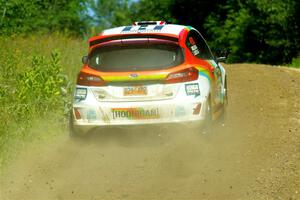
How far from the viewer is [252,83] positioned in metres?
19.2

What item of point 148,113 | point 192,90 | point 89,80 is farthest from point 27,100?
point 192,90

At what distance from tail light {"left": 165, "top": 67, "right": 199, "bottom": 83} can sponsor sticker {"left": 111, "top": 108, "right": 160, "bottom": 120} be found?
465 millimetres

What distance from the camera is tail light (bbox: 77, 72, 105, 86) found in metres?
10.8

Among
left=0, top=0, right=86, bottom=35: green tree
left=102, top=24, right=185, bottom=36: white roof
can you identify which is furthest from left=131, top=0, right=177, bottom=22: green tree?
left=102, top=24, right=185, bottom=36: white roof

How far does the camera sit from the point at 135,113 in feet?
34.9

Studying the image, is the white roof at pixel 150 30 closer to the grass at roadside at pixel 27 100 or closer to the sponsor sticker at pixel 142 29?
the sponsor sticker at pixel 142 29

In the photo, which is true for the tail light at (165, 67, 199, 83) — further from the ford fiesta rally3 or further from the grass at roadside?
the grass at roadside

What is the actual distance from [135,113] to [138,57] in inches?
32.0

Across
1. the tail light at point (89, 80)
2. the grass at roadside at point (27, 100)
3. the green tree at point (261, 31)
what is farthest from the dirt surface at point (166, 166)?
the green tree at point (261, 31)

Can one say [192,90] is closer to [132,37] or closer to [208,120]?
[208,120]

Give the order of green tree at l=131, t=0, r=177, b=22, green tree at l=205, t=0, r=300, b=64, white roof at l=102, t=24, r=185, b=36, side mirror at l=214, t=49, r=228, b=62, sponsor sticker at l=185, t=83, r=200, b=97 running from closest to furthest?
sponsor sticker at l=185, t=83, r=200, b=97 → white roof at l=102, t=24, r=185, b=36 → side mirror at l=214, t=49, r=228, b=62 → green tree at l=205, t=0, r=300, b=64 → green tree at l=131, t=0, r=177, b=22

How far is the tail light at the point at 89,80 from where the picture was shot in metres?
10.8

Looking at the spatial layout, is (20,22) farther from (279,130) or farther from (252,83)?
(279,130)

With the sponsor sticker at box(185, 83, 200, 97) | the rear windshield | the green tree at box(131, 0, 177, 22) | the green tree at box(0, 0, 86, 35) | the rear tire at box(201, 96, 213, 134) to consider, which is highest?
the rear windshield
